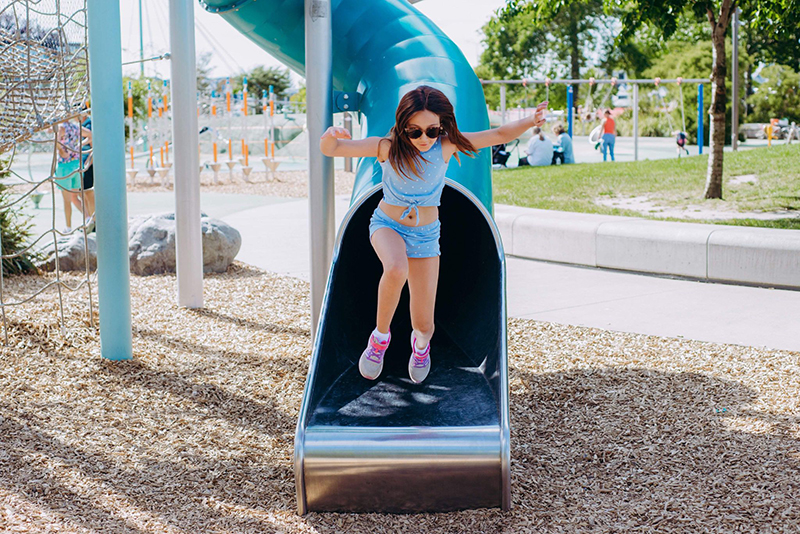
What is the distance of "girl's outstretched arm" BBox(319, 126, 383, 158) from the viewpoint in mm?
3479

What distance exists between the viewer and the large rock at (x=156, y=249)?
26.3 feet

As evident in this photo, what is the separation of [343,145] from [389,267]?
53cm

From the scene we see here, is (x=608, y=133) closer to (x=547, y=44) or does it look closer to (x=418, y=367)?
(x=418, y=367)

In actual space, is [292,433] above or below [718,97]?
below

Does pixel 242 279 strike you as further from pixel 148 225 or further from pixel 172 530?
pixel 172 530

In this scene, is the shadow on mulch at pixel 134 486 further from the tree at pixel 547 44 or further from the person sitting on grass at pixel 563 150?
the tree at pixel 547 44

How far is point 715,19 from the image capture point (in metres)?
9.97

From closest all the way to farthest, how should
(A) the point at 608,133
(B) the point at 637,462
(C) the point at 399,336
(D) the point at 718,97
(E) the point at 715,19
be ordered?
(B) the point at 637,462
(C) the point at 399,336
(D) the point at 718,97
(E) the point at 715,19
(A) the point at 608,133

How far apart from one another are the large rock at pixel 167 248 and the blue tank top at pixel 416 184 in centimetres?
466

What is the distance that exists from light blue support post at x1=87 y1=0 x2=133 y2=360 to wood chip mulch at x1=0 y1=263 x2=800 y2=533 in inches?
8.7

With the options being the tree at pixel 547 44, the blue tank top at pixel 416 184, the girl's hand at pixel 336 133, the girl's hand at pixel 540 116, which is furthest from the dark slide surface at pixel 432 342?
the tree at pixel 547 44

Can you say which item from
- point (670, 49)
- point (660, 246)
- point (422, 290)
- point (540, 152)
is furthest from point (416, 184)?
point (670, 49)

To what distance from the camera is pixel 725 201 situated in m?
10.2

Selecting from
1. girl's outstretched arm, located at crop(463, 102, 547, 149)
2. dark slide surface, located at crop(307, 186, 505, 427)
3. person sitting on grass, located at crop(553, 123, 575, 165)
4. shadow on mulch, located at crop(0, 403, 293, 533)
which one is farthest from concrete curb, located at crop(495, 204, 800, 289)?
person sitting on grass, located at crop(553, 123, 575, 165)
